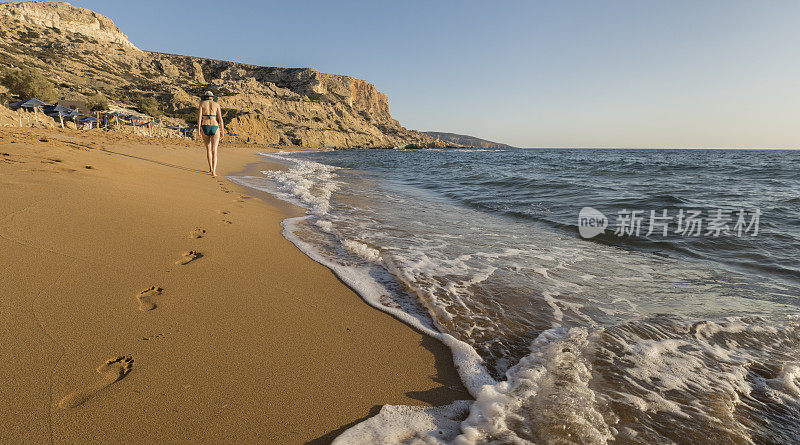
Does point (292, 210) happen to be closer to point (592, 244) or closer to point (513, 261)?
point (513, 261)

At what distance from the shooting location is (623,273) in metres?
4.20

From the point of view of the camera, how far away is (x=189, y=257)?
318 centimetres

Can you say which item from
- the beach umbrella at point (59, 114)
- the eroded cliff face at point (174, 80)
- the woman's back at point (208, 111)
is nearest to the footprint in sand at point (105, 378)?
the woman's back at point (208, 111)

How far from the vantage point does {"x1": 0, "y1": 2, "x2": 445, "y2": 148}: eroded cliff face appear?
57781 millimetres

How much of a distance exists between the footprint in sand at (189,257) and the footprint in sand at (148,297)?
22.1 inches

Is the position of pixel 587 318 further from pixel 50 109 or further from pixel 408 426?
pixel 50 109

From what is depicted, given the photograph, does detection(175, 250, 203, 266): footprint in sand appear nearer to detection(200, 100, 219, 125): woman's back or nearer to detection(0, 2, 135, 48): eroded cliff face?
detection(200, 100, 219, 125): woman's back

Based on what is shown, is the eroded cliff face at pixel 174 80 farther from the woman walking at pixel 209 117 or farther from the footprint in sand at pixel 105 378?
the footprint in sand at pixel 105 378

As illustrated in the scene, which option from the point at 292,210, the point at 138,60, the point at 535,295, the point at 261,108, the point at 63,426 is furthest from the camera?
the point at 138,60

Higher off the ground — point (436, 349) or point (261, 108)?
point (261, 108)

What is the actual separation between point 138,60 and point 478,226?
377ft

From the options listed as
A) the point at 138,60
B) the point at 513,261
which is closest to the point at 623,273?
the point at 513,261

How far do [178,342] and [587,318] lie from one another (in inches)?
123

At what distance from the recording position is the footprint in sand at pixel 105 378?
55.6 inches
